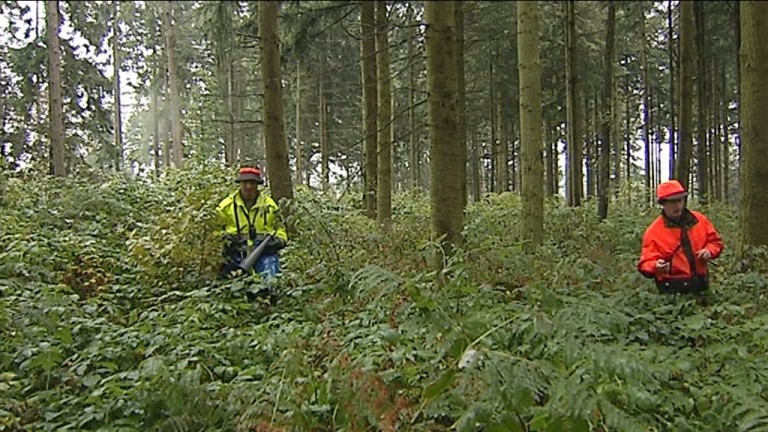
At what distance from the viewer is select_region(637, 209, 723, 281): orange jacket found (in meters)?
5.51

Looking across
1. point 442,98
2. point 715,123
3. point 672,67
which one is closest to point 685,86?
point 442,98

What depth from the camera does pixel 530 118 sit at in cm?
888

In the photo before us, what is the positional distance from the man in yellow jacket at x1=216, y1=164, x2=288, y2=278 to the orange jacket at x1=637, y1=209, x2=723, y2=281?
381cm

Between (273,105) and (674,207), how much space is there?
607 centimetres

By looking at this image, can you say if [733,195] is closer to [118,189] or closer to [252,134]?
[252,134]

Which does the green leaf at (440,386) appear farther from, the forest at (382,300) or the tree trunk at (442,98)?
the tree trunk at (442,98)

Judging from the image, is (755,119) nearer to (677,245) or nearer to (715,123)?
(677,245)

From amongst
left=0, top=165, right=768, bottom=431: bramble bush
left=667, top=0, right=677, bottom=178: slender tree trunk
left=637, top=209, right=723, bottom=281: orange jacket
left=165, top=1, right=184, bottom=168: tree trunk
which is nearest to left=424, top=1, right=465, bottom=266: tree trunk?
left=0, top=165, right=768, bottom=431: bramble bush

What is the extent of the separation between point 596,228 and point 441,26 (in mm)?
7935

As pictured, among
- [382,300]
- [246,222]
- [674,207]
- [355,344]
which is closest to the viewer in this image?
[355,344]

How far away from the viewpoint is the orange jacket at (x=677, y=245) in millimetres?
5512

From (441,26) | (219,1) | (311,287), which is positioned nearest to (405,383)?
(311,287)

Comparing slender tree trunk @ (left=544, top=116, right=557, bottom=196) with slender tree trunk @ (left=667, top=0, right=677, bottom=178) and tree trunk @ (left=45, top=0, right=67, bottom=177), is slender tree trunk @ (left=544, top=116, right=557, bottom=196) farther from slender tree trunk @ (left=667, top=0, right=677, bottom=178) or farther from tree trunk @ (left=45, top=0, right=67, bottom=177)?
tree trunk @ (left=45, top=0, right=67, bottom=177)

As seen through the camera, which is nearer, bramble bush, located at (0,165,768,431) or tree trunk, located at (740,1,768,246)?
bramble bush, located at (0,165,768,431)
